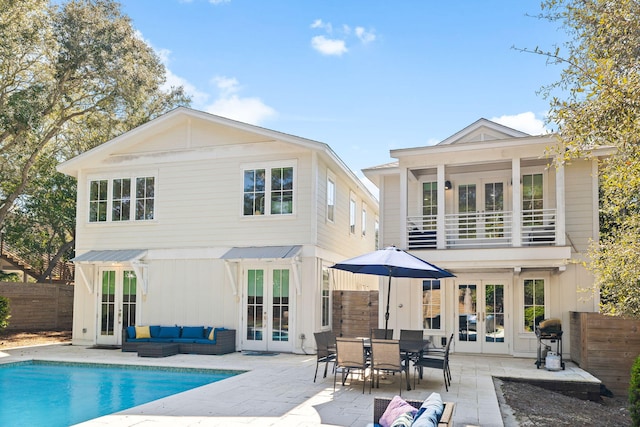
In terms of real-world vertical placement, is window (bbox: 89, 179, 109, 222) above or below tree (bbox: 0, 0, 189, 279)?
below

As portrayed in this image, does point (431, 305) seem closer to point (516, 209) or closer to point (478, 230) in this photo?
point (478, 230)

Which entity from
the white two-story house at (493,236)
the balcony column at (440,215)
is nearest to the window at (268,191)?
the white two-story house at (493,236)

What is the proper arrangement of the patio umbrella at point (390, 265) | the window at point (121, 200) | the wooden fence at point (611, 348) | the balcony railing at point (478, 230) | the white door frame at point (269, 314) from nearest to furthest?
the patio umbrella at point (390, 265), the wooden fence at point (611, 348), the balcony railing at point (478, 230), the white door frame at point (269, 314), the window at point (121, 200)

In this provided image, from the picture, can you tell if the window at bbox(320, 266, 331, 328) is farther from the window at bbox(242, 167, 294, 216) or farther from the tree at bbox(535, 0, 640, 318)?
the tree at bbox(535, 0, 640, 318)

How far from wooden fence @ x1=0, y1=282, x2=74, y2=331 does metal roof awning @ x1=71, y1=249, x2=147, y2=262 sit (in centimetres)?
439

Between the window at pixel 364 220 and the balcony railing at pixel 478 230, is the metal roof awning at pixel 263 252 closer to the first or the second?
the balcony railing at pixel 478 230

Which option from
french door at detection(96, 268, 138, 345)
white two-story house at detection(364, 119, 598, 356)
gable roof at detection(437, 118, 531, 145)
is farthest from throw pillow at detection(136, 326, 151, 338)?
gable roof at detection(437, 118, 531, 145)

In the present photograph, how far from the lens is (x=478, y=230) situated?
13.9 m

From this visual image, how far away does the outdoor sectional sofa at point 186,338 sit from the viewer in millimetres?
13391

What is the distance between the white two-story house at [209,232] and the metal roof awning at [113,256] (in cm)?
5

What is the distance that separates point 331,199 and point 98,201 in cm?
666

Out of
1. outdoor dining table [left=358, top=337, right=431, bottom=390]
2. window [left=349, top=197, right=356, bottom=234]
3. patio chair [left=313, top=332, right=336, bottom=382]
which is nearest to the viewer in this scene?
outdoor dining table [left=358, top=337, right=431, bottom=390]

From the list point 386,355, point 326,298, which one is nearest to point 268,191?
point 326,298

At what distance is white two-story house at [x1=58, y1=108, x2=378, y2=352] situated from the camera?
1388 centimetres
